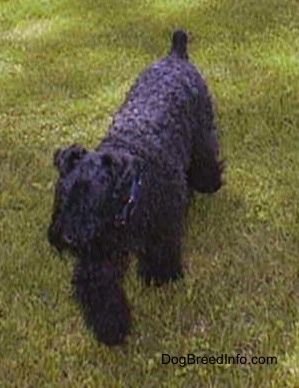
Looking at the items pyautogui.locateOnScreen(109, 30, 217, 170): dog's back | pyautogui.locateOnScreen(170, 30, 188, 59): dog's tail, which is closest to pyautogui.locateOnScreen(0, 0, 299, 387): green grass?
pyautogui.locateOnScreen(109, 30, 217, 170): dog's back

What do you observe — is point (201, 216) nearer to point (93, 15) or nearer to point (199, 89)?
point (199, 89)

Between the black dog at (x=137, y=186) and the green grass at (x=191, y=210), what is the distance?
0.25 m

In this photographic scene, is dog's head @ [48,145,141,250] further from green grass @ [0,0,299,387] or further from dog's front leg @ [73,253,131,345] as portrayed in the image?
green grass @ [0,0,299,387]

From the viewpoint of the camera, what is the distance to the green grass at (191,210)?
498 centimetres

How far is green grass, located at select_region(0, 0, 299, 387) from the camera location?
4.98 m

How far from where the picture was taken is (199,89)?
5945mm

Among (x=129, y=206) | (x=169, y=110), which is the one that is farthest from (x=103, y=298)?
(x=169, y=110)

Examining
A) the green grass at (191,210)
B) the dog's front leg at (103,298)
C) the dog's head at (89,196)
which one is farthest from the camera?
the green grass at (191,210)

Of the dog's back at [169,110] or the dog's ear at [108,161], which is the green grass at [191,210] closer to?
the dog's back at [169,110]

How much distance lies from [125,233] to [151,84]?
4.52 ft

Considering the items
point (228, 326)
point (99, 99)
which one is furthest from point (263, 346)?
point (99, 99)

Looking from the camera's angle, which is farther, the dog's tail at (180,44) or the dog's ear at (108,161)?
the dog's tail at (180,44)

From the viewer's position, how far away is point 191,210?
639 centimetres

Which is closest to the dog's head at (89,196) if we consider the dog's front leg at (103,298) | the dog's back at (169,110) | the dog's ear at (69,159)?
the dog's ear at (69,159)
